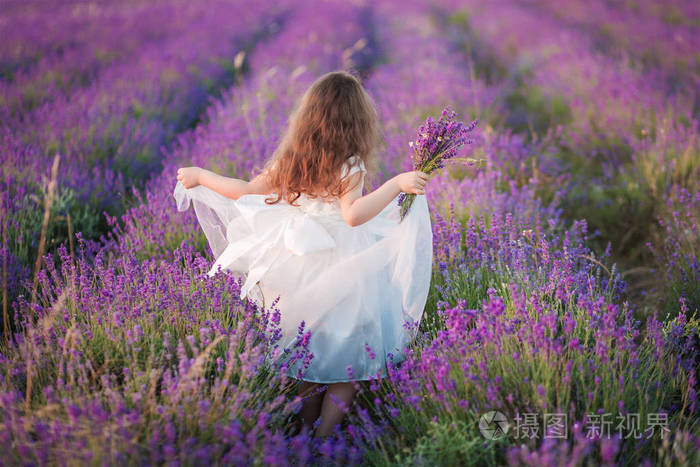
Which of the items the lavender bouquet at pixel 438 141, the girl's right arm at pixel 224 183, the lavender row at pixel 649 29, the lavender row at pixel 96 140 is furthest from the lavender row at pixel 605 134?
the lavender row at pixel 96 140

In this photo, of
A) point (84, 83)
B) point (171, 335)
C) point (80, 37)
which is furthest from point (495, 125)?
point (80, 37)

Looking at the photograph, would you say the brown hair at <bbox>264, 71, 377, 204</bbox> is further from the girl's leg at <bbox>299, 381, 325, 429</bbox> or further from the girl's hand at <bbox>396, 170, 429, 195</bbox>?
the girl's leg at <bbox>299, 381, 325, 429</bbox>

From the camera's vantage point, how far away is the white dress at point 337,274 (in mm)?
1989

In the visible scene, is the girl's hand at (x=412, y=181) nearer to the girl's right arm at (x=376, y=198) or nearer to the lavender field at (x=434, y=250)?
the girl's right arm at (x=376, y=198)

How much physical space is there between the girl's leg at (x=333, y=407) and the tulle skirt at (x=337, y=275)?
7 cm

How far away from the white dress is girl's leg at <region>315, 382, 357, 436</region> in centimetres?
7

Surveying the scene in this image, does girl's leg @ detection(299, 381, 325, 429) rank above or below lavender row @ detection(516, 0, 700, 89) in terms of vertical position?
below

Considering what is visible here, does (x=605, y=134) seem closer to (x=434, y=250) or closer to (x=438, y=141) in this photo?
(x=434, y=250)

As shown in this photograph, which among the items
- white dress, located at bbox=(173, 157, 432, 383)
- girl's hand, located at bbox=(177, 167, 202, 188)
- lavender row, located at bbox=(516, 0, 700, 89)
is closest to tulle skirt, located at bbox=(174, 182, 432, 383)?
white dress, located at bbox=(173, 157, 432, 383)

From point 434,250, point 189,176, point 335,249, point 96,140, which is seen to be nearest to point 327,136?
point 335,249

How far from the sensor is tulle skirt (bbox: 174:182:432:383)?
6.53 ft

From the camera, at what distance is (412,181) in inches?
75.9

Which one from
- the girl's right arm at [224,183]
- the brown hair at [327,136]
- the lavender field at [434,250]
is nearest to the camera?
the lavender field at [434,250]

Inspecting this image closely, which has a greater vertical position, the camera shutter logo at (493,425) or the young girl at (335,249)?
the young girl at (335,249)
